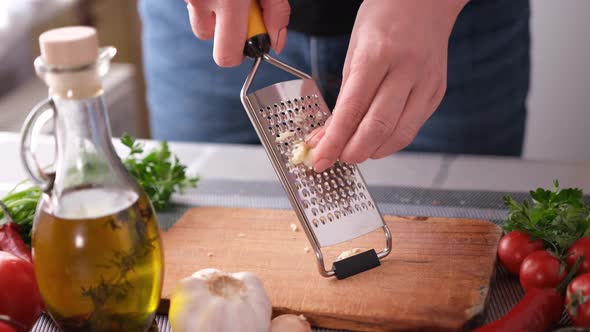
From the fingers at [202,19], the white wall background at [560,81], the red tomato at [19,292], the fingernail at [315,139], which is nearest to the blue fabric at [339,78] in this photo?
the fingers at [202,19]

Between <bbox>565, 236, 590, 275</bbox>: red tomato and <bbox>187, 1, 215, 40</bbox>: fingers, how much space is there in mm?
618

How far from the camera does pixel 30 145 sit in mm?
800

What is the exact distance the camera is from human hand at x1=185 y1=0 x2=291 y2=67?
1.03m

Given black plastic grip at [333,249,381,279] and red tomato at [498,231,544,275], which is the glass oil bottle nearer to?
black plastic grip at [333,249,381,279]

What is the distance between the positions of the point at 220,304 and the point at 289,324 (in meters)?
0.09

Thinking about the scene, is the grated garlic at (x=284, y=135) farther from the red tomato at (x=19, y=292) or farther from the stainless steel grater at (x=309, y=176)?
the red tomato at (x=19, y=292)

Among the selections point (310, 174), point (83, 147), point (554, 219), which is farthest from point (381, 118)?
point (83, 147)

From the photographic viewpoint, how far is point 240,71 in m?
1.62

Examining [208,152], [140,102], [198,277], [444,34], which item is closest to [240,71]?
A: [208,152]

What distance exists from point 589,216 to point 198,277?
53 cm

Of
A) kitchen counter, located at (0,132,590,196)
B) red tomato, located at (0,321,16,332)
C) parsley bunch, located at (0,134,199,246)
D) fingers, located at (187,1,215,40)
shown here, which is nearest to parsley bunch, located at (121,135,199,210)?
parsley bunch, located at (0,134,199,246)

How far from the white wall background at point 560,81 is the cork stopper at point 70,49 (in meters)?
2.08

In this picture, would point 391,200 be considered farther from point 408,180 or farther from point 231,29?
point 231,29

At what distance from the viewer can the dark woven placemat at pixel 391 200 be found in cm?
124
